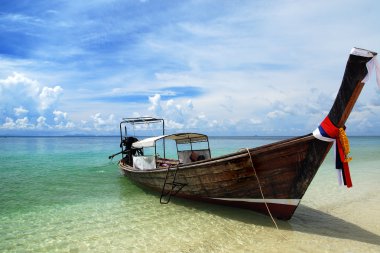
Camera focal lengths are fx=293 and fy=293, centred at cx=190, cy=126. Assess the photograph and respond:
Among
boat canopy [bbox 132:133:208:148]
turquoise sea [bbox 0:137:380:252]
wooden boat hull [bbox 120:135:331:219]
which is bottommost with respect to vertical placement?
turquoise sea [bbox 0:137:380:252]

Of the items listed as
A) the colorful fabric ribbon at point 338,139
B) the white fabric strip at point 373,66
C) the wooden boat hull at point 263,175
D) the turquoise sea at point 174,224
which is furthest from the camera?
the wooden boat hull at point 263,175

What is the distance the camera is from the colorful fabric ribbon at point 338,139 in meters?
6.79

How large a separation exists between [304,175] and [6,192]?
13.2m

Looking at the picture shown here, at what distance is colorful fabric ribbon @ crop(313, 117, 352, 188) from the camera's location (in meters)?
6.79

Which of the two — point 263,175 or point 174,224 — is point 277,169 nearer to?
point 263,175

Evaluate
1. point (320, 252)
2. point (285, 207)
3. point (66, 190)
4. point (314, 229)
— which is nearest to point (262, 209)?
point (285, 207)

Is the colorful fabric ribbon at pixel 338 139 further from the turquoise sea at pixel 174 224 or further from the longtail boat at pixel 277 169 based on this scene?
the turquoise sea at pixel 174 224

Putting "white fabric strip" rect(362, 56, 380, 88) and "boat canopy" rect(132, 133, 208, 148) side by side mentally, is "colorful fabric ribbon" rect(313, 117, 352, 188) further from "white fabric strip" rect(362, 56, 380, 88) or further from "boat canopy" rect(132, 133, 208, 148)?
"boat canopy" rect(132, 133, 208, 148)

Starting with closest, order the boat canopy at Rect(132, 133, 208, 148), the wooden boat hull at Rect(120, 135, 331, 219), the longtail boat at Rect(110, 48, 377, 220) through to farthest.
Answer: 1. the longtail boat at Rect(110, 48, 377, 220)
2. the wooden boat hull at Rect(120, 135, 331, 219)
3. the boat canopy at Rect(132, 133, 208, 148)

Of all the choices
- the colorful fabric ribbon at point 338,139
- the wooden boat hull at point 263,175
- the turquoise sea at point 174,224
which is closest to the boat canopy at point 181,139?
the turquoise sea at point 174,224

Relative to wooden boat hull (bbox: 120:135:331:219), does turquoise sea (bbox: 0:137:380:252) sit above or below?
below

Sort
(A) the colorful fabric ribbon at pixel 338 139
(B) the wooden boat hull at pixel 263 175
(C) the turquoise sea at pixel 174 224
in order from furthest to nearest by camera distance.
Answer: (B) the wooden boat hull at pixel 263 175
(C) the turquoise sea at pixel 174 224
(A) the colorful fabric ribbon at pixel 338 139

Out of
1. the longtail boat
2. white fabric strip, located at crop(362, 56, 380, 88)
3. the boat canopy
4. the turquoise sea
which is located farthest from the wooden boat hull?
the boat canopy

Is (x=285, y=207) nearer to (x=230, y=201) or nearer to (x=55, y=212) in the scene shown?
(x=230, y=201)
